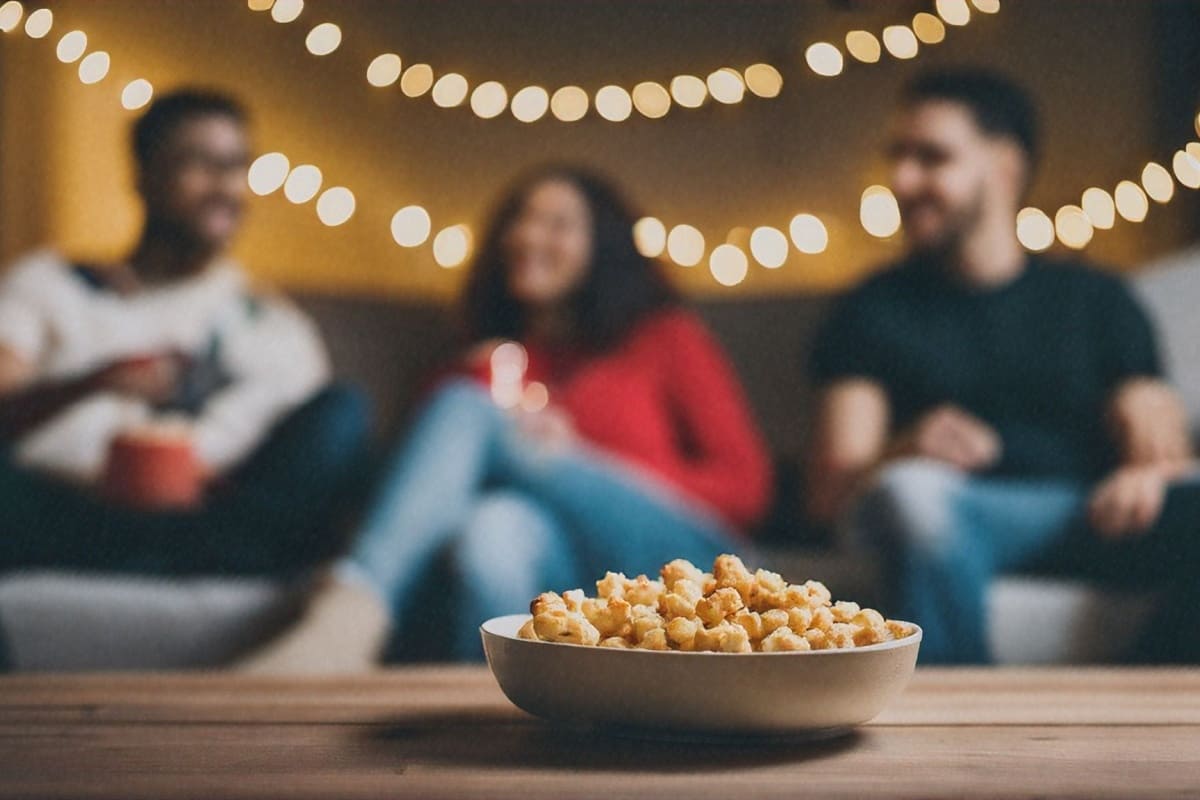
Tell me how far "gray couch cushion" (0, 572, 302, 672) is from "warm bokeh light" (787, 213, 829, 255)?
4.93 feet

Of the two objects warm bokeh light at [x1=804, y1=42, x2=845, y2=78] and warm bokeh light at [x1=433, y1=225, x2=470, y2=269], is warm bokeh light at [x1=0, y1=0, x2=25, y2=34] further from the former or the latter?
warm bokeh light at [x1=804, y1=42, x2=845, y2=78]

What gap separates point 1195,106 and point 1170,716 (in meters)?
1.94

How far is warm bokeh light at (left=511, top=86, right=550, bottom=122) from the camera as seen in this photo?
2551mm

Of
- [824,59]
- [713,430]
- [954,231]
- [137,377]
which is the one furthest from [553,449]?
[824,59]

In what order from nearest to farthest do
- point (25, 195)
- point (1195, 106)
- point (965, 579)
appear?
point (965, 579) < point (1195, 106) < point (25, 195)

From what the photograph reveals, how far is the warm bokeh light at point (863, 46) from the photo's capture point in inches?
95.7

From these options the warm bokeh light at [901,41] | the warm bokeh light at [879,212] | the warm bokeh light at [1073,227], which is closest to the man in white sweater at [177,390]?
the warm bokeh light at [879,212]

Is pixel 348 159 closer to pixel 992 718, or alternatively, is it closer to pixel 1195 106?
pixel 1195 106

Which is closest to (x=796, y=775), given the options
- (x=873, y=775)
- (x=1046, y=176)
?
(x=873, y=775)

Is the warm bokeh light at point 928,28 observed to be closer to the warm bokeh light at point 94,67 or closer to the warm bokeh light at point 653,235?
the warm bokeh light at point 653,235

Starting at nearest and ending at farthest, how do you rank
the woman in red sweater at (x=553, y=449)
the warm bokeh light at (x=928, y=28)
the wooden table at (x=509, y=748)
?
the wooden table at (x=509, y=748) < the woman in red sweater at (x=553, y=449) < the warm bokeh light at (x=928, y=28)

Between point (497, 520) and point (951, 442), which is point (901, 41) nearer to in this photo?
point (951, 442)

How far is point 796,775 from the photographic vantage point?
497 millimetres

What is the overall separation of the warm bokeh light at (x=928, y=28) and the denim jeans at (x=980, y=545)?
1269 mm
